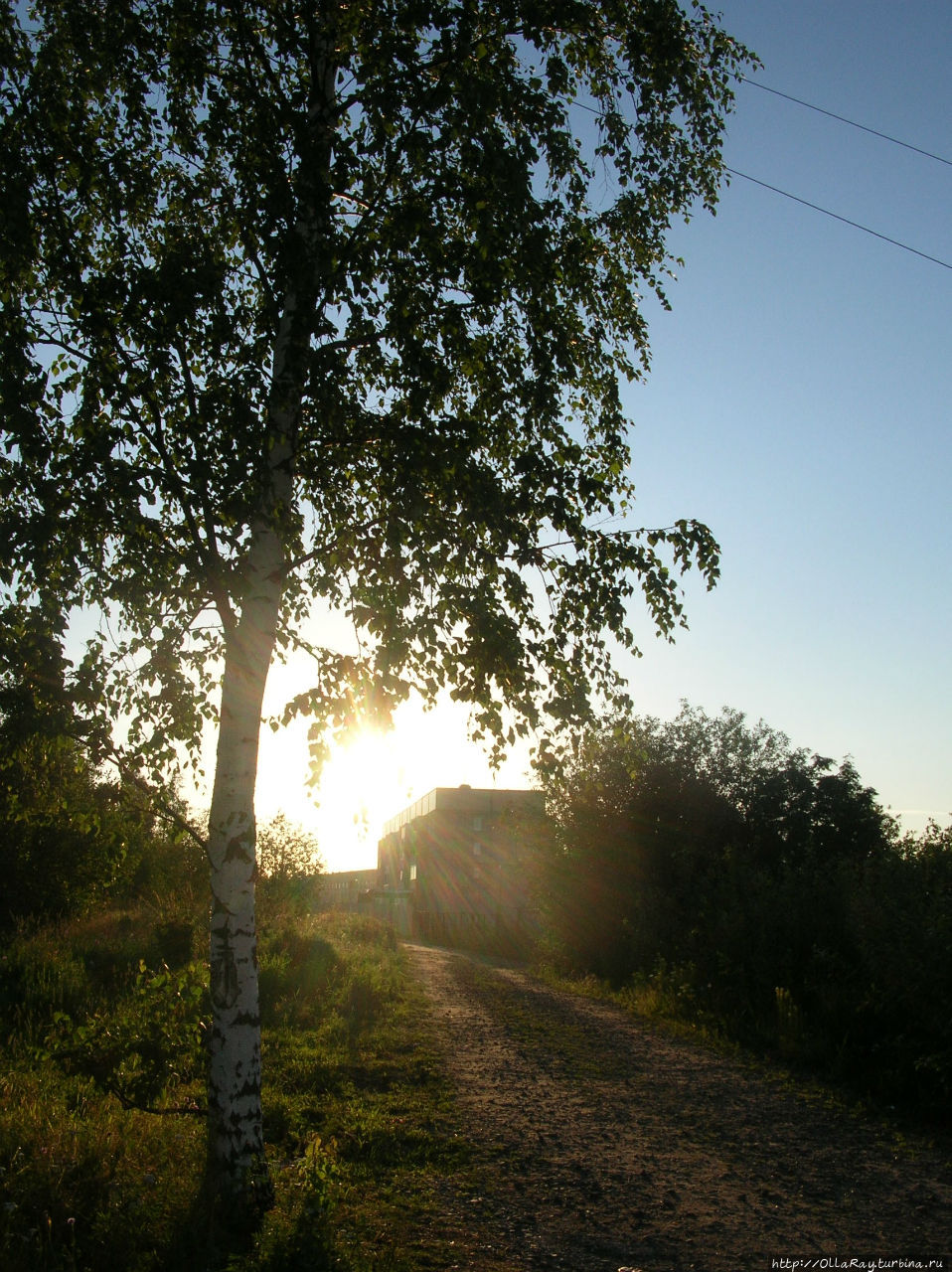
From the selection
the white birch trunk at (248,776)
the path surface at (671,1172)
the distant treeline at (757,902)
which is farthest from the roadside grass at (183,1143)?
the distant treeline at (757,902)

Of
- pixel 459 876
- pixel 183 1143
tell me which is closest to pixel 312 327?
pixel 183 1143

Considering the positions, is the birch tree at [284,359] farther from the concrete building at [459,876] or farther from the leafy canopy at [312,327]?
the concrete building at [459,876]

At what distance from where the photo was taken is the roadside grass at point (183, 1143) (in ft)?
15.3

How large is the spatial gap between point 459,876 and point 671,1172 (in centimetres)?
4341

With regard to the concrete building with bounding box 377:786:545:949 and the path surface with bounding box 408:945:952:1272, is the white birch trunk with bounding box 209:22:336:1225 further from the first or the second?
the concrete building with bounding box 377:786:545:949

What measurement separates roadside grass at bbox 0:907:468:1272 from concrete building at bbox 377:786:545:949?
25.4 m

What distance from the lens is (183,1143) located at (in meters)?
6.10

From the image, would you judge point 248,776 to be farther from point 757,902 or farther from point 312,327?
point 757,902

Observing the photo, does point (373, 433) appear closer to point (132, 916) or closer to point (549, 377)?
point (549, 377)

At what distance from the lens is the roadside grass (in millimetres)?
4652

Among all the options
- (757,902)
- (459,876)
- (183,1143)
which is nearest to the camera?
(183,1143)

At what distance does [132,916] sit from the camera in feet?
62.9

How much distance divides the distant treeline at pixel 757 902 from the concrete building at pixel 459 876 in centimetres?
1074

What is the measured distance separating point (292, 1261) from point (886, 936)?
24.5 feet
